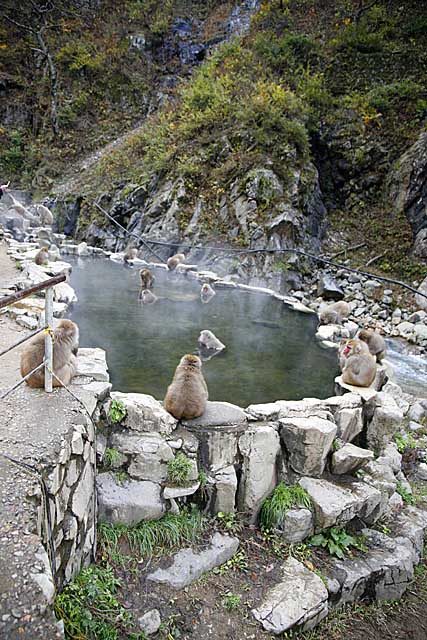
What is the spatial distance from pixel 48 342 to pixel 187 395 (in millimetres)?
1199

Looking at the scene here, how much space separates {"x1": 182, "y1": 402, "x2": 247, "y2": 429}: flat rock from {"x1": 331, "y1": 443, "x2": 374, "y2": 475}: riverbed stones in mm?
1018

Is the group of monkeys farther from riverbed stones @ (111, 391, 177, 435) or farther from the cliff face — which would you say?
the cliff face

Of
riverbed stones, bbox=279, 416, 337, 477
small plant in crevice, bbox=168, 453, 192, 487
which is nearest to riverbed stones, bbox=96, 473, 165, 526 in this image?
small plant in crevice, bbox=168, 453, 192, 487

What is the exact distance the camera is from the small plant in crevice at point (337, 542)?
146 inches

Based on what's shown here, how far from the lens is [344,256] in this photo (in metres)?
12.7

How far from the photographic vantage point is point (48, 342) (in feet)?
9.46

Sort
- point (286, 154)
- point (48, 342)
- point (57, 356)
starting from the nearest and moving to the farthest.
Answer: point (48, 342), point (57, 356), point (286, 154)

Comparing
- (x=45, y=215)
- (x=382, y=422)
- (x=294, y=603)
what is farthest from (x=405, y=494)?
(x=45, y=215)

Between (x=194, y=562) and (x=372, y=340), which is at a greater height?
(x=372, y=340)

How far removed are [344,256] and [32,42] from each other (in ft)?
58.1

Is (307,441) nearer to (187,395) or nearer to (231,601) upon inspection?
(187,395)

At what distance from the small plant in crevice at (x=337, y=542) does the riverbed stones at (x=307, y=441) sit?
501 millimetres

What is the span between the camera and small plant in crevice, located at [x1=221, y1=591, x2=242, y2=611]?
10.0 ft

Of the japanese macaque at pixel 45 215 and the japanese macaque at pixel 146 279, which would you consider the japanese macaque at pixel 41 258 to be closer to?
the japanese macaque at pixel 146 279
